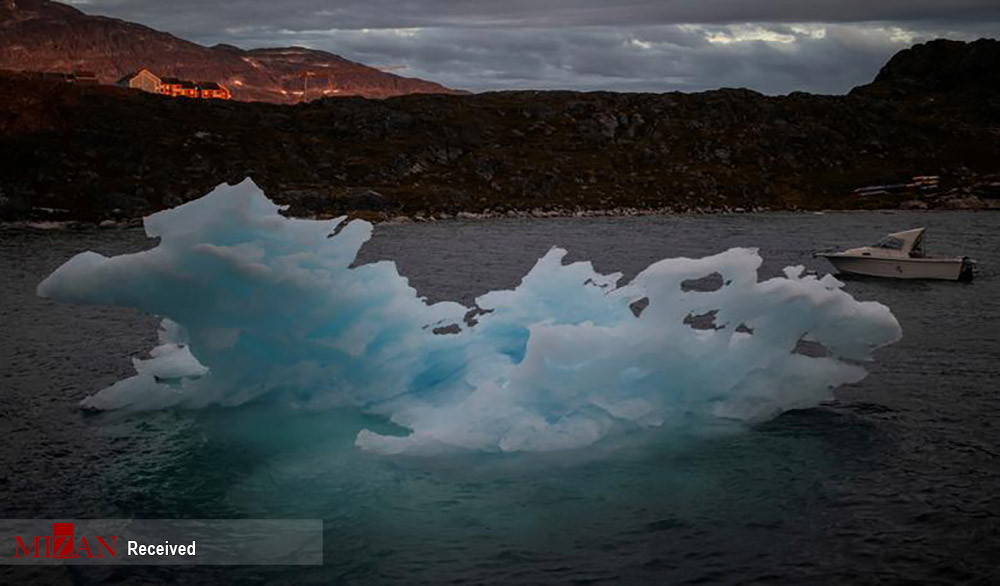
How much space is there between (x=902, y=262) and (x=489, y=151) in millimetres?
86201

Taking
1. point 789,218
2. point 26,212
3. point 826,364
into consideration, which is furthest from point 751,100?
point 826,364

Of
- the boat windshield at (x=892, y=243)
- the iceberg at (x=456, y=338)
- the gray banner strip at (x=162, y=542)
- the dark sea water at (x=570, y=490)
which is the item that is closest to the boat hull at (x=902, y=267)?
the boat windshield at (x=892, y=243)

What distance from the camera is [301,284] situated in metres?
22.1

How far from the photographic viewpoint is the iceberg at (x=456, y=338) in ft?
68.0

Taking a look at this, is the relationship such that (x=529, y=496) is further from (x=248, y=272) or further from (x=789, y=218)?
(x=789, y=218)

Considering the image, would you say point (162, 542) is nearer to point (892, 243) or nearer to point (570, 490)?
point (570, 490)

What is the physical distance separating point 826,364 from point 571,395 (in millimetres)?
7122

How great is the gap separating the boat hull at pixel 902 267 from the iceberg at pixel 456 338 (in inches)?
1314

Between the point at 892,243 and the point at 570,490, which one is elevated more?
the point at 892,243

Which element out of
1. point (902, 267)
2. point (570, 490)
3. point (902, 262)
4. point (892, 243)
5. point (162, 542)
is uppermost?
point (892, 243)

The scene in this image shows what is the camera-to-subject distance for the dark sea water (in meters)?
14.9

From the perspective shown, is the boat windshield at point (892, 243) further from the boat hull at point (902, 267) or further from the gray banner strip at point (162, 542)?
the gray banner strip at point (162, 542)

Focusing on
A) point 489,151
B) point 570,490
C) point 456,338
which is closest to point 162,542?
point 570,490

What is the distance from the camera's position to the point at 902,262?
54.6 m
